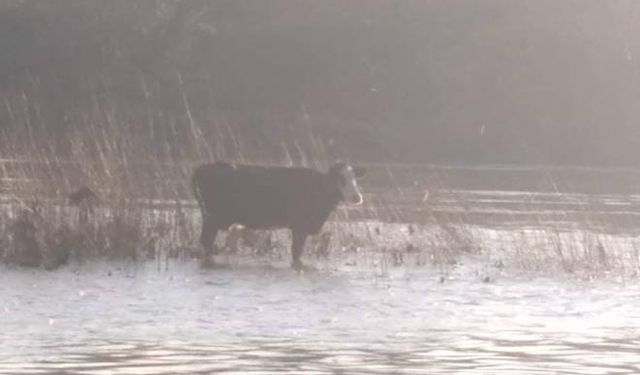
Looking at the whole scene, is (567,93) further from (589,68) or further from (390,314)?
(390,314)

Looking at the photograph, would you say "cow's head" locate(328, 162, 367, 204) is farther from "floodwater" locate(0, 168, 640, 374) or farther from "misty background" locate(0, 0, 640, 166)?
"misty background" locate(0, 0, 640, 166)

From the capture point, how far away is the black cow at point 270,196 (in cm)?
1694

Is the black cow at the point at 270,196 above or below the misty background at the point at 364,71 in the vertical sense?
below

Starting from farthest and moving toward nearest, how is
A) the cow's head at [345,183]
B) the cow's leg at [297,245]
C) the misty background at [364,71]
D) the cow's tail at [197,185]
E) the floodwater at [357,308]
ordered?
the misty background at [364,71], the cow's head at [345,183], the cow's tail at [197,185], the cow's leg at [297,245], the floodwater at [357,308]

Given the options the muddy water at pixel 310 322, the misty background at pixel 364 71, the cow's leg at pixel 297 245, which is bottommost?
the muddy water at pixel 310 322

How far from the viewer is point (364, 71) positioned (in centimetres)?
5100

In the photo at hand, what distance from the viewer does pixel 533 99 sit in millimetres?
49062

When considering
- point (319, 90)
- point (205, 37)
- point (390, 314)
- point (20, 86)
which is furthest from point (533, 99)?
point (390, 314)

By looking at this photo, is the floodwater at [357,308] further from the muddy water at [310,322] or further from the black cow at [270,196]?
the black cow at [270,196]

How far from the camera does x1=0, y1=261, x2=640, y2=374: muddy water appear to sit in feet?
33.2

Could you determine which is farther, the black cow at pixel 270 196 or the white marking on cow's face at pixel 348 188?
the white marking on cow's face at pixel 348 188

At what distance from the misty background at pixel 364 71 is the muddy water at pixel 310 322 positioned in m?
24.8

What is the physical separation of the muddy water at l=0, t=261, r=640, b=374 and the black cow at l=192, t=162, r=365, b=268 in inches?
44.5

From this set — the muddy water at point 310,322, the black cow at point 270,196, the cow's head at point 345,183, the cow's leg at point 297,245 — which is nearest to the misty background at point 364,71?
the cow's head at point 345,183
